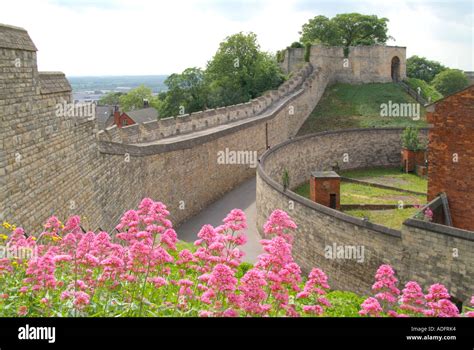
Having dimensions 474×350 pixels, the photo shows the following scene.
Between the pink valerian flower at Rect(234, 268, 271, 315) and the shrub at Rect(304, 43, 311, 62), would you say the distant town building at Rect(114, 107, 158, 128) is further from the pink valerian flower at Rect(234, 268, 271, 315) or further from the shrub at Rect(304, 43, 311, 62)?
the pink valerian flower at Rect(234, 268, 271, 315)

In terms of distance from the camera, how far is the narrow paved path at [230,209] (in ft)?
54.8

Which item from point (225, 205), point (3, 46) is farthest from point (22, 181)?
point (225, 205)

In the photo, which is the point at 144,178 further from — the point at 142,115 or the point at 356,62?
the point at 142,115

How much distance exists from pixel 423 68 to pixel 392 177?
6318 centimetres

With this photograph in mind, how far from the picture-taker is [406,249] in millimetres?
11500

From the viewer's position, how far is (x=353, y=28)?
5975 centimetres

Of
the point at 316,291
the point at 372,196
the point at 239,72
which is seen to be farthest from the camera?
the point at 239,72

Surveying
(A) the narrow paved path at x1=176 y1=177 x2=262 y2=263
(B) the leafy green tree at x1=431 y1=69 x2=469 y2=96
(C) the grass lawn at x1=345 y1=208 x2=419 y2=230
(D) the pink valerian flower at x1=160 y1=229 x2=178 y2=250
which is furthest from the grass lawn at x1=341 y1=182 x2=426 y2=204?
(B) the leafy green tree at x1=431 y1=69 x2=469 y2=96

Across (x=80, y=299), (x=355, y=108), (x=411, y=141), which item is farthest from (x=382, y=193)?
(x=80, y=299)

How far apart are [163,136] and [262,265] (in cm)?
2023

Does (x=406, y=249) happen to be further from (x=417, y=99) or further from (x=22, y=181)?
(x=417, y=99)

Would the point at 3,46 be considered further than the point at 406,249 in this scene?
No
